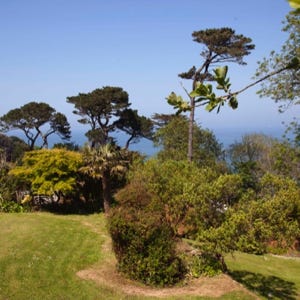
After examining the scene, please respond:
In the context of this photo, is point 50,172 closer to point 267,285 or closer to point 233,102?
point 267,285

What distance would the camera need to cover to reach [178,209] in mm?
14320

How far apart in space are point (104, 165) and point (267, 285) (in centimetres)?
1085

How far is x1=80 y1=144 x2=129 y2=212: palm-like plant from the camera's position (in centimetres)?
2134

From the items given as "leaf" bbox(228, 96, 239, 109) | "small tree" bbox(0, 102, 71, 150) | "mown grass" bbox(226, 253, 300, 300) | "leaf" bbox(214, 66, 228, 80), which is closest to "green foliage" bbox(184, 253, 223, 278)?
"mown grass" bbox(226, 253, 300, 300)

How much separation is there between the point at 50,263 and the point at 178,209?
16.3ft

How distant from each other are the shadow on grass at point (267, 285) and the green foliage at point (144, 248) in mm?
2725

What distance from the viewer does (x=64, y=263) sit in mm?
12844

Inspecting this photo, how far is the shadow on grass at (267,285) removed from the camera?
1237 centimetres

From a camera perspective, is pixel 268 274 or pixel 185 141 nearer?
pixel 268 274

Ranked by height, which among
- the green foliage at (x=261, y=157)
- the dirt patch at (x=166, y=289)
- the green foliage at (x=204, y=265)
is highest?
the green foliage at (x=261, y=157)

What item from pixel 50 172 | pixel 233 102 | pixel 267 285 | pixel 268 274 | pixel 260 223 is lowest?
A: pixel 267 285

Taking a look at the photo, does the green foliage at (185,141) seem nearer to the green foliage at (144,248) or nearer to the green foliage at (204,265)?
the green foliage at (204,265)

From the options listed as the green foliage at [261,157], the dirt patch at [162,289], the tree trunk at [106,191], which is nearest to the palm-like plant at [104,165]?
the tree trunk at [106,191]

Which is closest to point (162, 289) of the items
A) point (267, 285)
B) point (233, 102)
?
point (267, 285)
